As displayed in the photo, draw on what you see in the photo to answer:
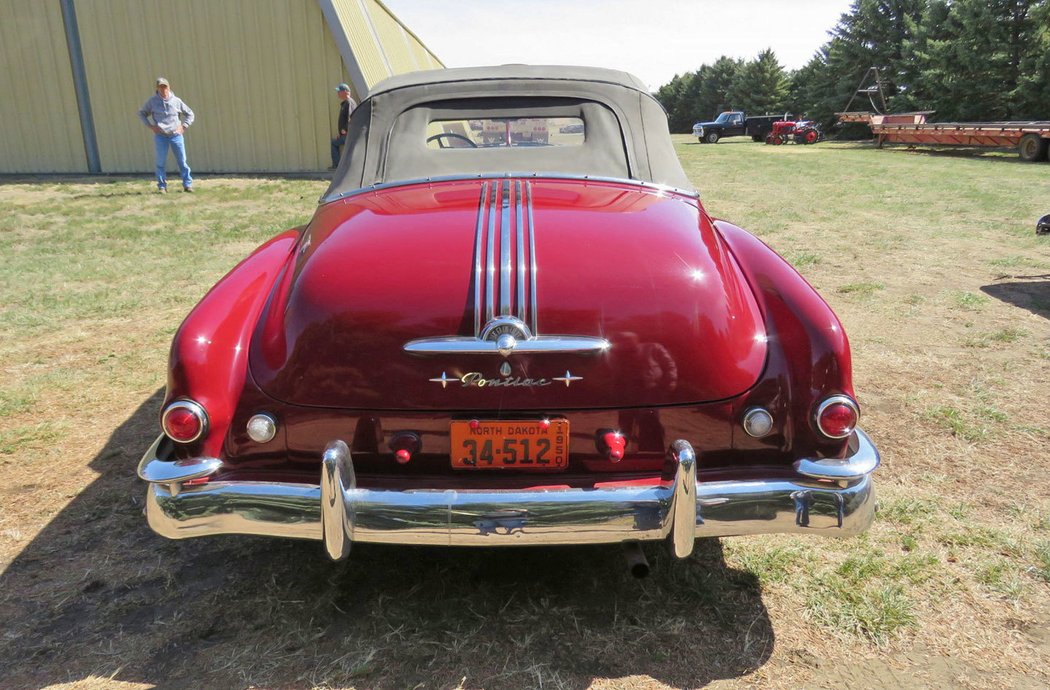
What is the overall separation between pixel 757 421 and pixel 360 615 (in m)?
1.41

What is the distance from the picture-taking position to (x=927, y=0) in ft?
118

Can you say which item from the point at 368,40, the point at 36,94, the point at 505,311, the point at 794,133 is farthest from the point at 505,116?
the point at 794,133

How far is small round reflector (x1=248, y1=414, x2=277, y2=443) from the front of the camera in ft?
7.07

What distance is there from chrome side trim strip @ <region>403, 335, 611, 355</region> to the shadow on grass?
508 centimetres

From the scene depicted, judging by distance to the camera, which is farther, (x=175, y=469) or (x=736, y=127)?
(x=736, y=127)

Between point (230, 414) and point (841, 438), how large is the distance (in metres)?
1.81

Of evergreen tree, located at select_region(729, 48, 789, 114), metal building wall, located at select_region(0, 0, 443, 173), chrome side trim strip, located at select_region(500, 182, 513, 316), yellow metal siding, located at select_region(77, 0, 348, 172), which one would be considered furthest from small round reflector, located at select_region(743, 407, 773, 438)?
evergreen tree, located at select_region(729, 48, 789, 114)

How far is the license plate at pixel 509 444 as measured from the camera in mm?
2129

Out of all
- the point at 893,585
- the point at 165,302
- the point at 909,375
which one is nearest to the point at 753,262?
the point at 893,585

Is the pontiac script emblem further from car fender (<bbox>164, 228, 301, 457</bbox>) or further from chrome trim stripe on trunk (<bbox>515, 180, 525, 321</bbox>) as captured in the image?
car fender (<bbox>164, 228, 301, 457</bbox>)

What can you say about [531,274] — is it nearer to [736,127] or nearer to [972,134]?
[972,134]

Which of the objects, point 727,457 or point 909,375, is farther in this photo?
point 909,375

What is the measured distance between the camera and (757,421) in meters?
2.16

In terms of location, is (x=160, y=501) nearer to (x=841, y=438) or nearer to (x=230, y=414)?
(x=230, y=414)
